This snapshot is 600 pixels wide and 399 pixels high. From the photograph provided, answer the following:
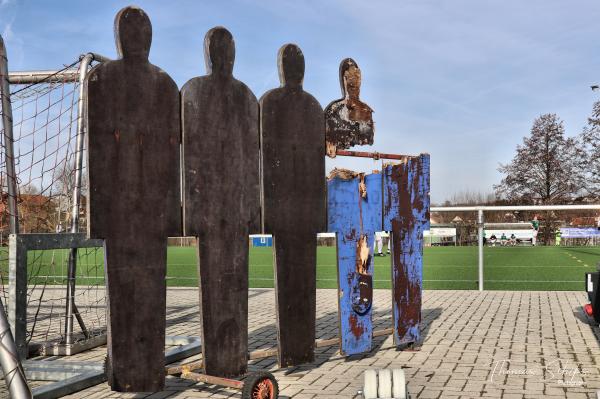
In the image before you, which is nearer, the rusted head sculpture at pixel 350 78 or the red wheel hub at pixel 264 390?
the red wheel hub at pixel 264 390

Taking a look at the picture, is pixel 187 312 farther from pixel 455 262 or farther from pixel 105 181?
Result: pixel 455 262

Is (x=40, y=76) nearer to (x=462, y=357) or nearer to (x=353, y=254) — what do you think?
(x=353, y=254)

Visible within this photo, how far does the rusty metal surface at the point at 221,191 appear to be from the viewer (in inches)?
186

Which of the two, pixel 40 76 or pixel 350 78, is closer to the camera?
pixel 350 78

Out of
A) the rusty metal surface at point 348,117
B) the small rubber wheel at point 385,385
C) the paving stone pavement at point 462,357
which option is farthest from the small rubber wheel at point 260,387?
the rusty metal surface at point 348,117

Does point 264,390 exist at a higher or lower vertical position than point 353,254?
lower

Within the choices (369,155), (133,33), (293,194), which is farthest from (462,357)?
(133,33)

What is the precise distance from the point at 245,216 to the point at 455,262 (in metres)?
19.4

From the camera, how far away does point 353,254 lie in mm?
6008

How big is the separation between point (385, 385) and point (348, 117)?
2.67 meters

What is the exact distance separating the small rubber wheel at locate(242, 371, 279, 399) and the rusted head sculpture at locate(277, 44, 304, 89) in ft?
7.78

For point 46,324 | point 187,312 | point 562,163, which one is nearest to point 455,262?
point 187,312

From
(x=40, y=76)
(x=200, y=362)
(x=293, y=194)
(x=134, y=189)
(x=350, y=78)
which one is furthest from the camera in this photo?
(x=40, y=76)

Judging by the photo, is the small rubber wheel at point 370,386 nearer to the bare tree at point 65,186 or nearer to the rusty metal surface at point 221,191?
the rusty metal surface at point 221,191
